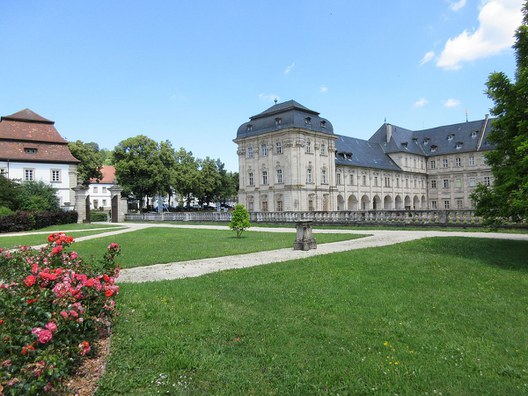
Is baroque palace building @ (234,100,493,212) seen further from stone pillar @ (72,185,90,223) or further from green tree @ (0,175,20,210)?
green tree @ (0,175,20,210)

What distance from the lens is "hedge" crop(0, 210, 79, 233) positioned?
2788 centimetres

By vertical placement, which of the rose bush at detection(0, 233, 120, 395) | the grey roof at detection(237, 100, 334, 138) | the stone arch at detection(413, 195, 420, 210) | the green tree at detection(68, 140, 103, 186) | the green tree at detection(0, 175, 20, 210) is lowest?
the rose bush at detection(0, 233, 120, 395)

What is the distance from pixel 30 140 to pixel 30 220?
18.0 metres

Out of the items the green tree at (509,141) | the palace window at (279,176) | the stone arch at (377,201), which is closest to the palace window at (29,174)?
the palace window at (279,176)

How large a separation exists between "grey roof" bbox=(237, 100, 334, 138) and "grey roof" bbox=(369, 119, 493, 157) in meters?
23.9

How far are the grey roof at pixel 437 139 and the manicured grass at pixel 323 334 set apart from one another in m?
66.7

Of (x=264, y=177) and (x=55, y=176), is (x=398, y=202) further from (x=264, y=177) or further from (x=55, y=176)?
(x=55, y=176)

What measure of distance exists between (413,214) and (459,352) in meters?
20.6

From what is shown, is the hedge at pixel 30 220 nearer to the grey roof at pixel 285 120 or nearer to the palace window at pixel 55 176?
the palace window at pixel 55 176

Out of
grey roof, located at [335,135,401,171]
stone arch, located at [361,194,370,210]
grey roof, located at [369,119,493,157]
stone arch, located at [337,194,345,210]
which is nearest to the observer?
stone arch, located at [337,194,345,210]

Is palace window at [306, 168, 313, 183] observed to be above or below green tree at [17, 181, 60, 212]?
above

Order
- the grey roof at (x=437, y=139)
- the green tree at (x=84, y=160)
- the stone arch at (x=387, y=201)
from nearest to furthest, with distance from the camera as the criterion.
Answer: the green tree at (x=84, y=160) → the stone arch at (x=387, y=201) → the grey roof at (x=437, y=139)

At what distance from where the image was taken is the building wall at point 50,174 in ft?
135

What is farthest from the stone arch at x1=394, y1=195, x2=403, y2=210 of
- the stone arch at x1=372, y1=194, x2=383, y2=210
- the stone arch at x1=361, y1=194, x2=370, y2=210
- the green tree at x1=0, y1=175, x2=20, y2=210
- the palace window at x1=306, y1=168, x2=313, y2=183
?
the green tree at x1=0, y1=175, x2=20, y2=210
